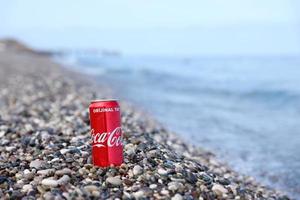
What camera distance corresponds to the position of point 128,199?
4.54 metres

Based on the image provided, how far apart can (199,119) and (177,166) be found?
1043 cm

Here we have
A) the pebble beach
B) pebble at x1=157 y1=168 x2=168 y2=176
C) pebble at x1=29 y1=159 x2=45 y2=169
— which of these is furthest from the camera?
pebble at x1=29 y1=159 x2=45 y2=169

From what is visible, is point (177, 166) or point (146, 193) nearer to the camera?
point (146, 193)

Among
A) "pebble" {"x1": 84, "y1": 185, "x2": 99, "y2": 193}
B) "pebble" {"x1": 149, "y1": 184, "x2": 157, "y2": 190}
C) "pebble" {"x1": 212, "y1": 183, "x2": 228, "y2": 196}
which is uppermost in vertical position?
"pebble" {"x1": 84, "y1": 185, "x2": 99, "y2": 193}

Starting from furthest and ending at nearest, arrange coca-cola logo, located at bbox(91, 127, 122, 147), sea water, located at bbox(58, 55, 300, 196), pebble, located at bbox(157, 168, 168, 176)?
sea water, located at bbox(58, 55, 300, 196), coca-cola logo, located at bbox(91, 127, 122, 147), pebble, located at bbox(157, 168, 168, 176)

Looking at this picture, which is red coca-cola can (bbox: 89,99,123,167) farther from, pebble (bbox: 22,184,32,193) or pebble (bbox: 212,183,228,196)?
pebble (bbox: 212,183,228,196)

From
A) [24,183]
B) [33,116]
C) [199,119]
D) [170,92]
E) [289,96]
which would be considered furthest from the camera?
[170,92]

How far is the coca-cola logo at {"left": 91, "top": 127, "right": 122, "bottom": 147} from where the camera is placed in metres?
5.20

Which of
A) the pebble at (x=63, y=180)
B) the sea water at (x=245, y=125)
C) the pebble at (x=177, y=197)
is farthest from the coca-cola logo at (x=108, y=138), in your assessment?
the sea water at (x=245, y=125)

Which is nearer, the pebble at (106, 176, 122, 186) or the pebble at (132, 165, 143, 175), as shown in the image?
the pebble at (106, 176, 122, 186)

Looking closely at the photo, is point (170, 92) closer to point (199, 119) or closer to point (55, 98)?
point (199, 119)

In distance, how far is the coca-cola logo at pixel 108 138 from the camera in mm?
5199

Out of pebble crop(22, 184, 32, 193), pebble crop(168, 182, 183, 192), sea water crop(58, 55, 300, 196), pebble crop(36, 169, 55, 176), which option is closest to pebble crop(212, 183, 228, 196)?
pebble crop(168, 182, 183, 192)

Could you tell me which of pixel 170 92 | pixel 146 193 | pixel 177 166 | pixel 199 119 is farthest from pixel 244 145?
pixel 170 92
